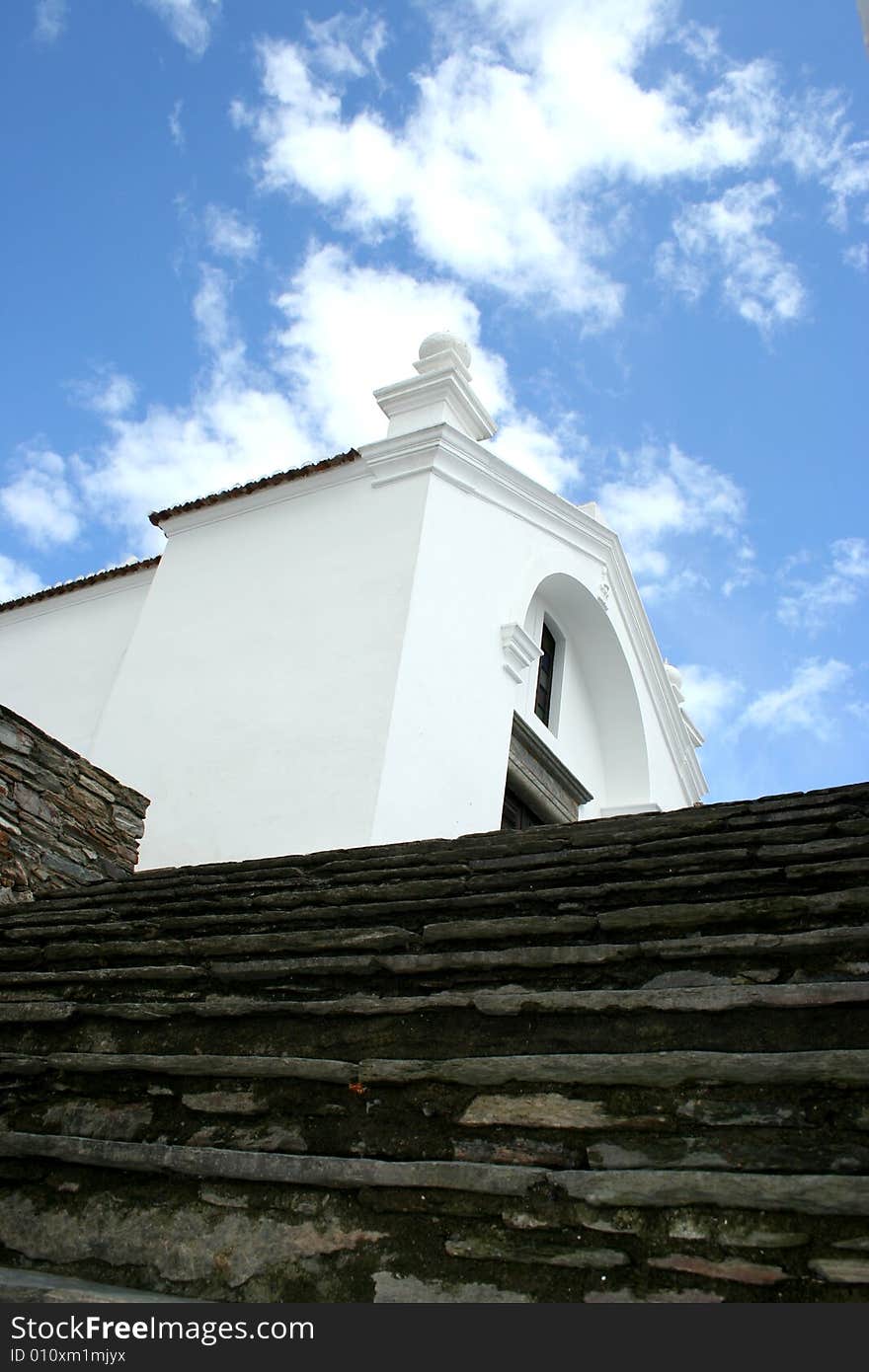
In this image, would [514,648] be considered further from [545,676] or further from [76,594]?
[76,594]

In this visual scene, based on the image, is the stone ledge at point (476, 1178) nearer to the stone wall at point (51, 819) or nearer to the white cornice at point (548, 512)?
the stone wall at point (51, 819)

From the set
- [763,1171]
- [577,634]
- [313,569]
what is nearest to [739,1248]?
[763,1171]

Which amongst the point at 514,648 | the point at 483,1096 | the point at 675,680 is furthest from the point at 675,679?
the point at 483,1096

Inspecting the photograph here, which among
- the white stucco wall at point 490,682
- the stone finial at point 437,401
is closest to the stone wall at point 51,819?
the white stucco wall at point 490,682

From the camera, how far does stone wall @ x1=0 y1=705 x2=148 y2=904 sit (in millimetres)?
5449

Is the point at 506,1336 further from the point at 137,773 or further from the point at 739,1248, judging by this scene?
the point at 137,773

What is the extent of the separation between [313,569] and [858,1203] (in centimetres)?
800

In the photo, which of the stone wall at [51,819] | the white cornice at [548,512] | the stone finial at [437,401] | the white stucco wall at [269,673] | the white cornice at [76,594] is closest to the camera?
Result: the stone wall at [51,819]

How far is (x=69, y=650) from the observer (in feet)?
39.5

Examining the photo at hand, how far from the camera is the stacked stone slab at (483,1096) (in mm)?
1756

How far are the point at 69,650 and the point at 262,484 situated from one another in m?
3.83

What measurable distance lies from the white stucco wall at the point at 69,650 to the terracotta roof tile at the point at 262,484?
1.52 m

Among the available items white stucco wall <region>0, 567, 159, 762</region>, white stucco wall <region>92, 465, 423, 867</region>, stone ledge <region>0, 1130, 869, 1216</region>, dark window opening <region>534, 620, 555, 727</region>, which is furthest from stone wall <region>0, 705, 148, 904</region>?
dark window opening <region>534, 620, 555, 727</region>

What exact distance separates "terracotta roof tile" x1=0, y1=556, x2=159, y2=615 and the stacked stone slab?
904 cm
